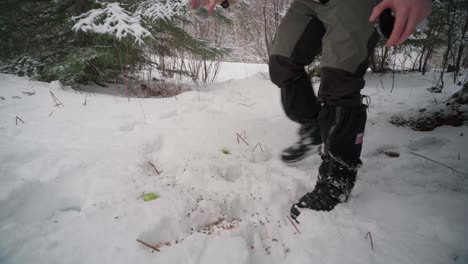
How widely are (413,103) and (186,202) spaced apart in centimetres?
230

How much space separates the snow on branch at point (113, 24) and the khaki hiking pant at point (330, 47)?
196cm

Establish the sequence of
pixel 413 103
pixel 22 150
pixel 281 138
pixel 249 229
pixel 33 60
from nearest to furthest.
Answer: pixel 249 229, pixel 22 150, pixel 281 138, pixel 413 103, pixel 33 60

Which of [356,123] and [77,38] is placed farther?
[77,38]

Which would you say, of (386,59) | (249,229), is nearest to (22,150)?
(249,229)

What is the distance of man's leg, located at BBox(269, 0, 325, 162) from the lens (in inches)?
46.8

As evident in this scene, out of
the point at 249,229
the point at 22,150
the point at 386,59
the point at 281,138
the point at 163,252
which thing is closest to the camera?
the point at 163,252

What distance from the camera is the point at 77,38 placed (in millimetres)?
3295

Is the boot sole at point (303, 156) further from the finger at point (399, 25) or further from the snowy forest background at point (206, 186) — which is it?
the finger at point (399, 25)

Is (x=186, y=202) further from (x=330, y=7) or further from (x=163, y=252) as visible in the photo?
(x=330, y=7)

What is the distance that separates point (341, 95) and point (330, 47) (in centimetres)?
19

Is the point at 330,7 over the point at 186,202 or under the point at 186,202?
over

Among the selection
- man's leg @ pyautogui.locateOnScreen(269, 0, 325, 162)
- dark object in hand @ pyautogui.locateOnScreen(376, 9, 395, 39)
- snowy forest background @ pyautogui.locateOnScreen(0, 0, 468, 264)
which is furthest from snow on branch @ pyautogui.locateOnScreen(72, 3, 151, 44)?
dark object in hand @ pyautogui.locateOnScreen(376, 9, 395, 39)

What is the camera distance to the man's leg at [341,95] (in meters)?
0.90

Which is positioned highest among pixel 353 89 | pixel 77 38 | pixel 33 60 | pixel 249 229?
pixel 77 38
